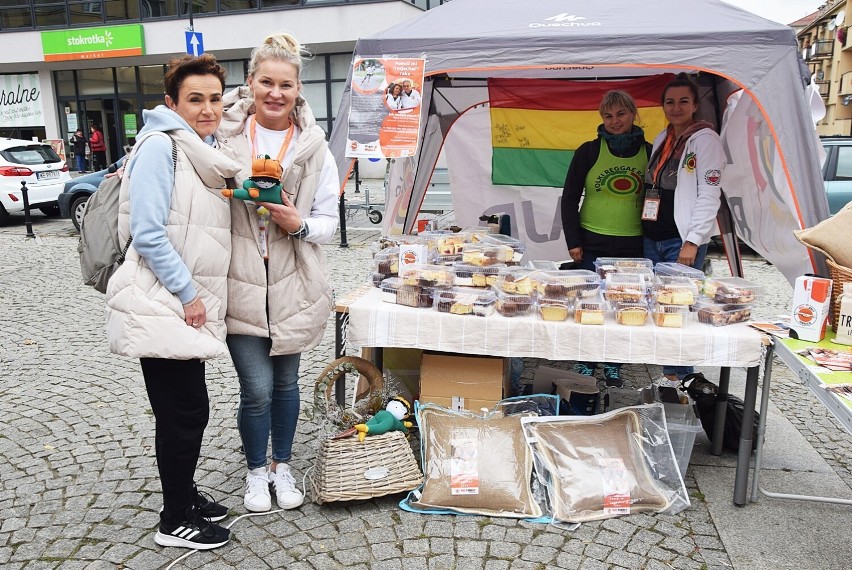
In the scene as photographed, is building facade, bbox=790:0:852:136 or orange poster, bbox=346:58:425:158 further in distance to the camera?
building facade, bbox=790:0:852:136

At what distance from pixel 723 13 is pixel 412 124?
5.60 feet

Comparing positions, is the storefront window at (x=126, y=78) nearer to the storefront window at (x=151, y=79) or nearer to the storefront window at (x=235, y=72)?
the storefront window at (x=151, y=79)

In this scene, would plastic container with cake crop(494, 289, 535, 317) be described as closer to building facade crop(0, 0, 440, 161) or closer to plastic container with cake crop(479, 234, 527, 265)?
plastic container with cake crop(479, 234, 527, 265)

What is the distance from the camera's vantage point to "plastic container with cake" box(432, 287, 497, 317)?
3.04 m

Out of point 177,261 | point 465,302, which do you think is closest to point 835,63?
point 465,302

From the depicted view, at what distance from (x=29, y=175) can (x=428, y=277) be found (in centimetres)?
1090

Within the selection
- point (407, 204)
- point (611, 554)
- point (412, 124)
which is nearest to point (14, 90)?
point (407, 204)

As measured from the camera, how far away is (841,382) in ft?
7.36

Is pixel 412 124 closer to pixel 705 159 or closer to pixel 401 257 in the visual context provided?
pixel 401 257

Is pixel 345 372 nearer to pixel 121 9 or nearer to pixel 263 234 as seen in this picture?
pixel 263 234

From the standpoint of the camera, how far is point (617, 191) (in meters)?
4.12

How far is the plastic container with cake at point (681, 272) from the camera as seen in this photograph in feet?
10.4

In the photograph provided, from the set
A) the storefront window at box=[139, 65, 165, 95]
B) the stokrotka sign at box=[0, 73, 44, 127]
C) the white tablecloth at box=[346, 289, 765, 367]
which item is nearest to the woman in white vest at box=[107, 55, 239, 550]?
the white tablecloth at box=[346, 289, 765, 367]

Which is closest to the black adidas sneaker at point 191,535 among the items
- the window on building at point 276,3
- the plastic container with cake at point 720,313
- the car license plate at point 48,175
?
the plastic container with cake at point 720,313
